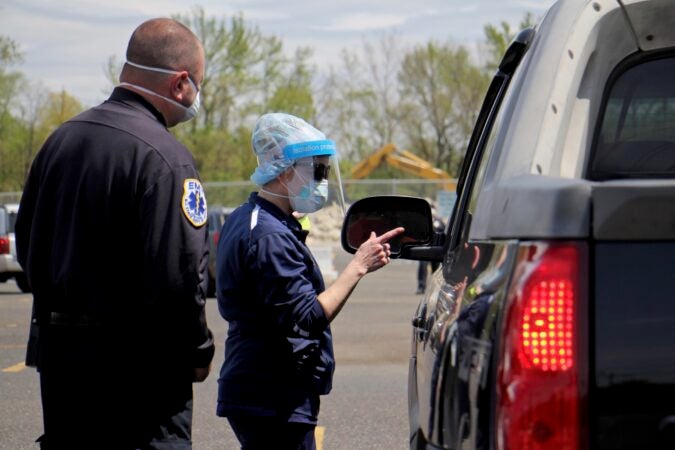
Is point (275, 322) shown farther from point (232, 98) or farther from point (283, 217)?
point (232, 98)

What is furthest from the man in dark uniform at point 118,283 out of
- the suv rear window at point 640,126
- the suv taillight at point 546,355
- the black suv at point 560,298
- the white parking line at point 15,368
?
the white parking line at point 15,368

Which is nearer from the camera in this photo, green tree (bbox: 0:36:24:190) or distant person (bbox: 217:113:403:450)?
distant person (bbox: 217:113:403:450)

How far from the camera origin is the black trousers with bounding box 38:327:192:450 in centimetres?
355

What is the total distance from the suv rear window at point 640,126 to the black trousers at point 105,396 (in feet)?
4.74

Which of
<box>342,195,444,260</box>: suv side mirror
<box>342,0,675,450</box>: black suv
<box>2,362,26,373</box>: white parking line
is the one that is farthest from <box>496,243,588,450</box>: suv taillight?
<box>2,362,26,373</box>: white parking line

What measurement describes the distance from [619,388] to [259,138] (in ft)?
8.10

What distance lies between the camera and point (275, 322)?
399 centimetres

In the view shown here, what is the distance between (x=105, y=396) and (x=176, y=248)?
50 centimetres

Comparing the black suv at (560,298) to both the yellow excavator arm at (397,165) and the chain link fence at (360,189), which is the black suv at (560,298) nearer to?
the chain link fence at (360,189)

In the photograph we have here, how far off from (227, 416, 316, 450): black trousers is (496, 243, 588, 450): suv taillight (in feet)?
6.31

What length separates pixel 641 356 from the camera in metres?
2.07

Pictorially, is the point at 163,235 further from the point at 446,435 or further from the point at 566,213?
the point at 566,213

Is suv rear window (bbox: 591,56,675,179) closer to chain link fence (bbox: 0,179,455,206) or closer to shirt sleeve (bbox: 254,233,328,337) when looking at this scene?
shirt sleeve (bbox: 254,233,328,337)

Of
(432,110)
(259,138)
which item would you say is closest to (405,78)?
(432,110)
